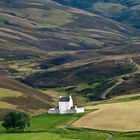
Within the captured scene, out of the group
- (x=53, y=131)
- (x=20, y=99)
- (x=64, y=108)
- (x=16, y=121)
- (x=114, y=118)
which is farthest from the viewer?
(x=20, y=99)

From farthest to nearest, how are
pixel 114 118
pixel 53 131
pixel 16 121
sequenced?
1. pixel 114 118
2. pixel 16 121
3. pixel 53 131

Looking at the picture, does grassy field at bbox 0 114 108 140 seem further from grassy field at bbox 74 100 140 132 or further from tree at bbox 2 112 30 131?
grassy field at bbox 74 100 140 132

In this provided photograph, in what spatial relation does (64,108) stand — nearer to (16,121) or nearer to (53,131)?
(16,121)

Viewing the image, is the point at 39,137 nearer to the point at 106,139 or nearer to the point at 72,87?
the point at 106,139

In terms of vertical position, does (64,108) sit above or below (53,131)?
above

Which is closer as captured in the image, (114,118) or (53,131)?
(53,131)

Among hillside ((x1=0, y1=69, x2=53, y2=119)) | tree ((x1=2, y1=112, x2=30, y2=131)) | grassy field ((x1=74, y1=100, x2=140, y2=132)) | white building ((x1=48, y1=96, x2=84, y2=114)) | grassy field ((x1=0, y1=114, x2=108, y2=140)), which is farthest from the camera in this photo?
hillside ((x1=0, y1=69, x2=53, y2=119))

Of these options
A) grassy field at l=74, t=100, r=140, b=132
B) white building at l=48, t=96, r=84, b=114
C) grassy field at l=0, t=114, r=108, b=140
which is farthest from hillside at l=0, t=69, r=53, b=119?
grassy field at l=74, t=100, r=140, b=132

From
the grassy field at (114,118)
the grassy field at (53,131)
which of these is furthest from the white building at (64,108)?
the grassy field at (114,118)

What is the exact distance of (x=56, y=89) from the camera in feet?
646

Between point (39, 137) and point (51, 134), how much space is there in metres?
5.28

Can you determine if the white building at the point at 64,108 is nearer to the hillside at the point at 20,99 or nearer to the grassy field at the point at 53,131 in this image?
the grassy field at the point at 53,131

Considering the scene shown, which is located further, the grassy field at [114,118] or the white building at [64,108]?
the white building at [64,108]

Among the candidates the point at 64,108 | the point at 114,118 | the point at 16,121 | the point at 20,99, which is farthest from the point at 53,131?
the point at 20,99
